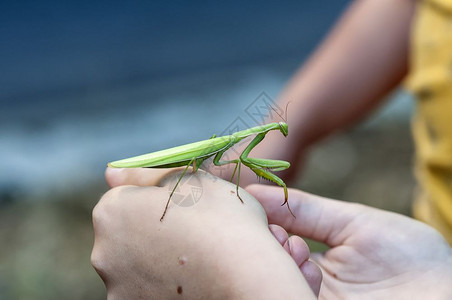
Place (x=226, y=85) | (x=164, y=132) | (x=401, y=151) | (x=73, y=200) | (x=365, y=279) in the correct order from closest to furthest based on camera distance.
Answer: (x=365, y=279), (x=73, y=200), (x=401, y=151), (x=164, y=132), (x=226, y=85)

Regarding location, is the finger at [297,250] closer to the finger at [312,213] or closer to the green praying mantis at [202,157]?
the green praying mantis at [202,157]

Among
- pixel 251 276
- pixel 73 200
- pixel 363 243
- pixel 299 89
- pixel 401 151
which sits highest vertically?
pixel 299 89

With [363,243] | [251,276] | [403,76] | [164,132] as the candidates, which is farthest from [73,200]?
[251,276]

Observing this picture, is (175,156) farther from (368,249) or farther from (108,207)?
(368,249)

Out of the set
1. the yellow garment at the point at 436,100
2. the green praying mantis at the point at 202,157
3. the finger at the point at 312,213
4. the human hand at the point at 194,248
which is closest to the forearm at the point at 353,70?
the yellow garment at the point at 436,100

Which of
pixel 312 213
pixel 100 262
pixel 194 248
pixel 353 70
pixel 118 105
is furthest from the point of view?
pixel 118 105

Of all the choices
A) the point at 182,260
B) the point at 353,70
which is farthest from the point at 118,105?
the point at 182,260

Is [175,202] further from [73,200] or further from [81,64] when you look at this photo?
[81,64]
